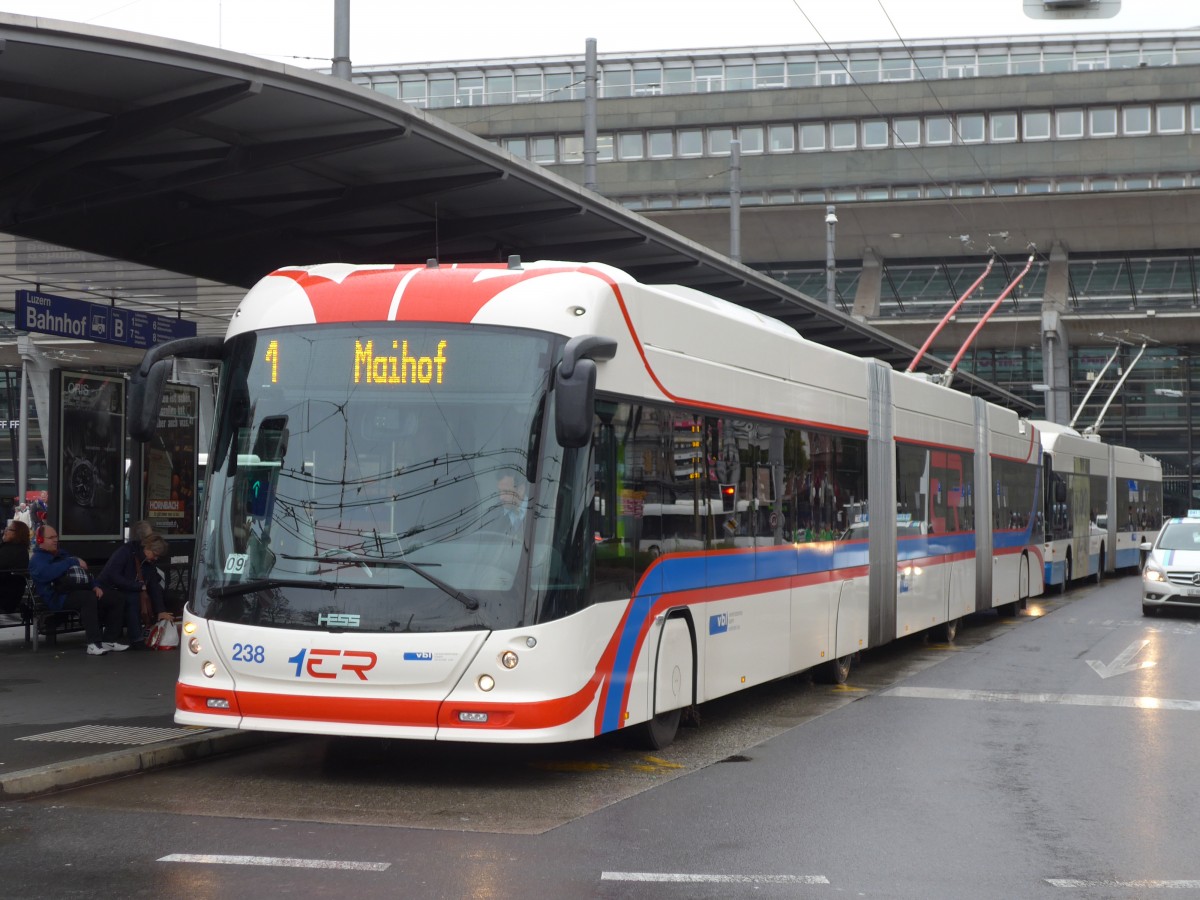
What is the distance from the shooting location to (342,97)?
38.7 ft

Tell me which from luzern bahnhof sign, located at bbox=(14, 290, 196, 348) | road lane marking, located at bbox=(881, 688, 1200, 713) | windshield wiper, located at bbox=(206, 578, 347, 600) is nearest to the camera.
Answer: windshield wiper, located at bbox=(206, 578, 347, 600)

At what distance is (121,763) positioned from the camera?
354 inches

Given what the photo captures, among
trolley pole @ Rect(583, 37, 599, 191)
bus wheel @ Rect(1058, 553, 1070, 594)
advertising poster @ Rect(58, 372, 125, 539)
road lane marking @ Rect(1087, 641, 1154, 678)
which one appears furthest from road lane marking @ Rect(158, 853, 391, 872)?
bus wheel @ Rect(1058, 553, 1070, 594)

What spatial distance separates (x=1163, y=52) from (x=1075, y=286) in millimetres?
8377

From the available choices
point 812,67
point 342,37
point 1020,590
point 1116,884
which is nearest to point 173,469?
point 342,37

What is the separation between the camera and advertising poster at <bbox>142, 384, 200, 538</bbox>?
17312 mm

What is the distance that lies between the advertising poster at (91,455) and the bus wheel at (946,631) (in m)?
9.72

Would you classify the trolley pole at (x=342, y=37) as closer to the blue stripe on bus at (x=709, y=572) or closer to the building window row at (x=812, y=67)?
the blue stripe on bus at (x=709, y=572)

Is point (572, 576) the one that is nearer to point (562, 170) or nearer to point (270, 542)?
point (270, 542)

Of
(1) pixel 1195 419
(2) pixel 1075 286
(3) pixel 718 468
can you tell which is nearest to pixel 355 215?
(3) pixel 718 468

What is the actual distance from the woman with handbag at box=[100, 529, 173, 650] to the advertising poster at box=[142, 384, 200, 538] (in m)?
1.45

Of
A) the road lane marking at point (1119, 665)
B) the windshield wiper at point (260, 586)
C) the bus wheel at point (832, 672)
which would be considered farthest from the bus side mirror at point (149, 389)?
the road lane marking at point (1119, 665)

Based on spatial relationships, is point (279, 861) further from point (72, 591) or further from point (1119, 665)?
point (1119, 665)

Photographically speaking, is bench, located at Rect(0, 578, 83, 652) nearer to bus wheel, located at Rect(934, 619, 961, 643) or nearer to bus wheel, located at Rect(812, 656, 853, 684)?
bus wheel, located at Rect(812, 656, 853, 684)
